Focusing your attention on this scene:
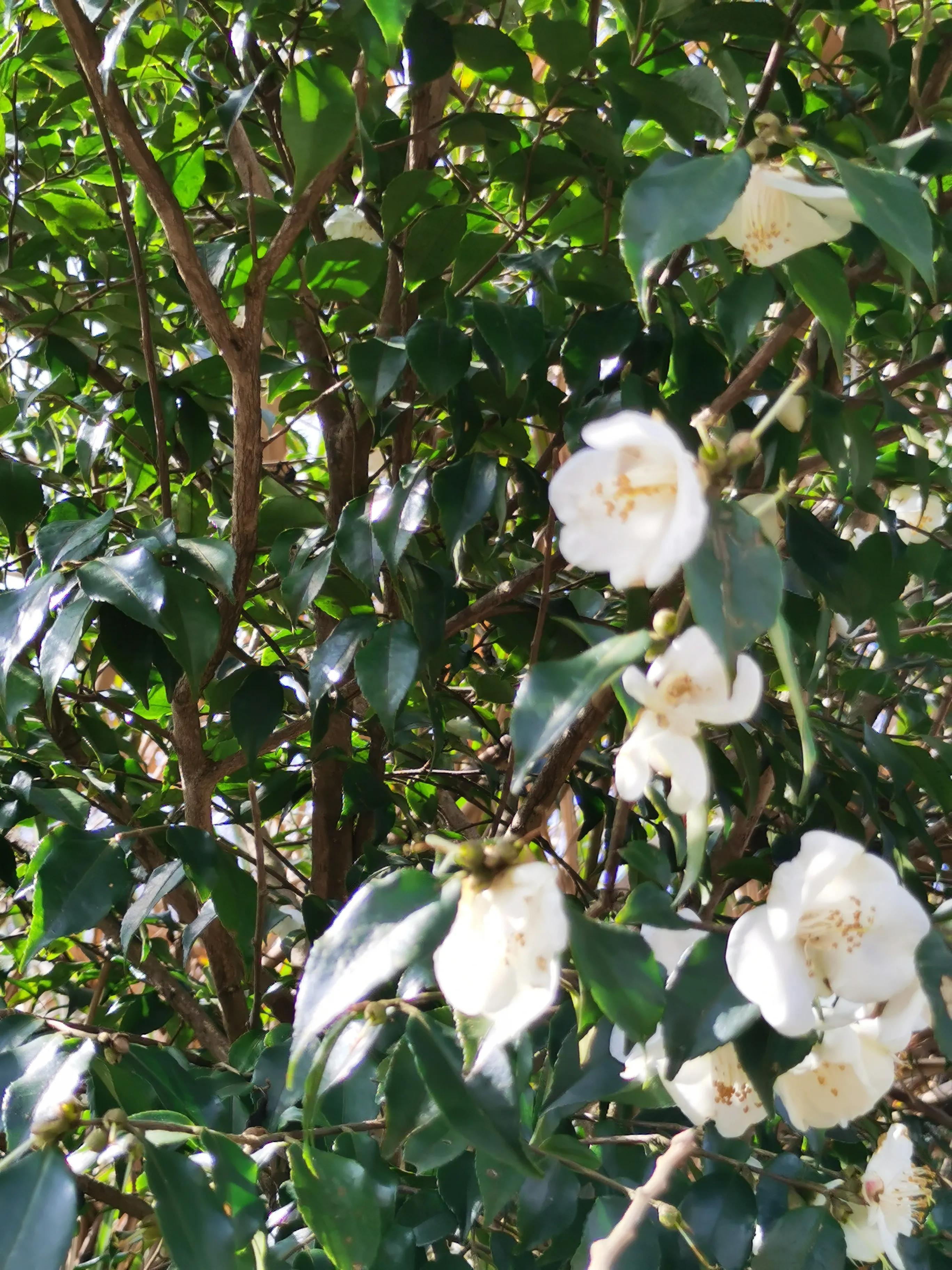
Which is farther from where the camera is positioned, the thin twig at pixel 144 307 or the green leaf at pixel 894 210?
the thin twig at pixel 144 307

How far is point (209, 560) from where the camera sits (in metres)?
0.71

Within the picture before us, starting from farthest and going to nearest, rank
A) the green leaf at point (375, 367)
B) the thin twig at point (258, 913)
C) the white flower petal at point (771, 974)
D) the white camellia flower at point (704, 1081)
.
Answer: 1. the thin twig at point (258, 913)
2. the green leaf at point (375, 367)
3. the white camellia flower at point (704, 1081)
4. the white flower petal at point (771, 974)

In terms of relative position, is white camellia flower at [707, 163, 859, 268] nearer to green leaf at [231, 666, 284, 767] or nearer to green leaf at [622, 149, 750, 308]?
green leaf at [622, 149, 750, 308]

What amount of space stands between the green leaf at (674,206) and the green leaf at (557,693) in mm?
139

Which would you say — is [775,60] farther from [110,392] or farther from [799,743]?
[110,392]

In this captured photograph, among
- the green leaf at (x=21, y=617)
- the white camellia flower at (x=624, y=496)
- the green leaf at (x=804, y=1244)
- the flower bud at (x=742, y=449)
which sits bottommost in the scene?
the green leaf at (x=804, y=1244)

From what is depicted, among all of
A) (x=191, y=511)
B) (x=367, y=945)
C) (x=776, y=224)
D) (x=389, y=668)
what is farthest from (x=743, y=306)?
(x=191, y=511)

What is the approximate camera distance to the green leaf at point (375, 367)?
737 millimetres

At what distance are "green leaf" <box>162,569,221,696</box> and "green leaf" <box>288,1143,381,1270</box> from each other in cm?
30

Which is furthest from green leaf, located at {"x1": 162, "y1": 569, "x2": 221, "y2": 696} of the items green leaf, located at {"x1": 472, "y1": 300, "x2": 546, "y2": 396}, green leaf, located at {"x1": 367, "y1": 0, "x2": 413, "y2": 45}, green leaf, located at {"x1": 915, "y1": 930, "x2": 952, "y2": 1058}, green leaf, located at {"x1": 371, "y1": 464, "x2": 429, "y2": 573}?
green leaf, located at {"x1": 915, "y1": 930, "x2": 952, "y2": 1058}

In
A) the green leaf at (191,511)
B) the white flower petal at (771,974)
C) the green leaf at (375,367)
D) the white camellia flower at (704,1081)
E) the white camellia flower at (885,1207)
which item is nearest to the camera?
the white flower petal at (771,974)

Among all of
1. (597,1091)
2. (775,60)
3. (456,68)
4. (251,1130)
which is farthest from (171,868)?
(456,68)

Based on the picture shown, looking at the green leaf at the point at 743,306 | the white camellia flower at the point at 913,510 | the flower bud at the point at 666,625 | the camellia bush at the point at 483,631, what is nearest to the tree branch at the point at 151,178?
the camellia bush at the point at 483,631

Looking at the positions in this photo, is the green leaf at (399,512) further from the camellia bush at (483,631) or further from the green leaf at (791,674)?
the green leaf at (791,674)
